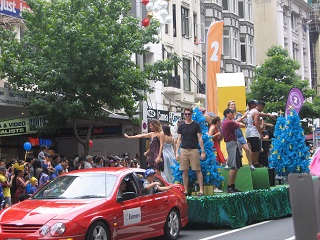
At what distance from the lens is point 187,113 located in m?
14.8

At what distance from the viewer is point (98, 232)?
11.2 metres

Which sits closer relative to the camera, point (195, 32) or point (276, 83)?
point (195, 32)

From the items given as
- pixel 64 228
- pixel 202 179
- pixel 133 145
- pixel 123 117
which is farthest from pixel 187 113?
pixel 133 145

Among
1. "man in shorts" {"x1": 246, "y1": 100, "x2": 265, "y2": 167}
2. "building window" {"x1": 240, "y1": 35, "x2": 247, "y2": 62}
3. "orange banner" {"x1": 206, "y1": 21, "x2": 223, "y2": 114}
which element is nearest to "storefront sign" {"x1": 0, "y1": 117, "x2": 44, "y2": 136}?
"orange banner" {"x1": 206, "y1": 21, "x2": 223, "y2": 114}

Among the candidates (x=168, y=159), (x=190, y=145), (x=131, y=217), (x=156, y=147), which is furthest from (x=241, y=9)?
(x=131, y=217)

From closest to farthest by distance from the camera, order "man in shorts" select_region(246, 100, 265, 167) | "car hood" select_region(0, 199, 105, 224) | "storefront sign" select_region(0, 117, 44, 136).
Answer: "car hood" select_region(0, 199, 105, 224) < "man in shorts" select_region(246, 100, 265, 167) < "storefront sign" select_region(0, 117, 44, 136)

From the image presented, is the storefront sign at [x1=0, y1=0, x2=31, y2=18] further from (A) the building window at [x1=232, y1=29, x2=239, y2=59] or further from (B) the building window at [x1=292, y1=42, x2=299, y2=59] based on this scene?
(B) the building window at [x1=292, y1=42, x2=299, y2=59]

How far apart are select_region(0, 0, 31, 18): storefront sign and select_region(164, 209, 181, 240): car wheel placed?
1239 centimetres

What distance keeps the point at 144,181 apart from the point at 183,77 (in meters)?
27.2

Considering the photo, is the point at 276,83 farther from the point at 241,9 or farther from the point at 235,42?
the point at 241,9

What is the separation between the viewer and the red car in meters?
10.8

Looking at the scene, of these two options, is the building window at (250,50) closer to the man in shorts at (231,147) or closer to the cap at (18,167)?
the cap at (18,167)

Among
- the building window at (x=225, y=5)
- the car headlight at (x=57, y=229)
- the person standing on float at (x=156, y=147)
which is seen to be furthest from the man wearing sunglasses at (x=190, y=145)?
the building window at (x=225, y=5)

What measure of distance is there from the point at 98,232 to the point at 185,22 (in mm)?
30773
